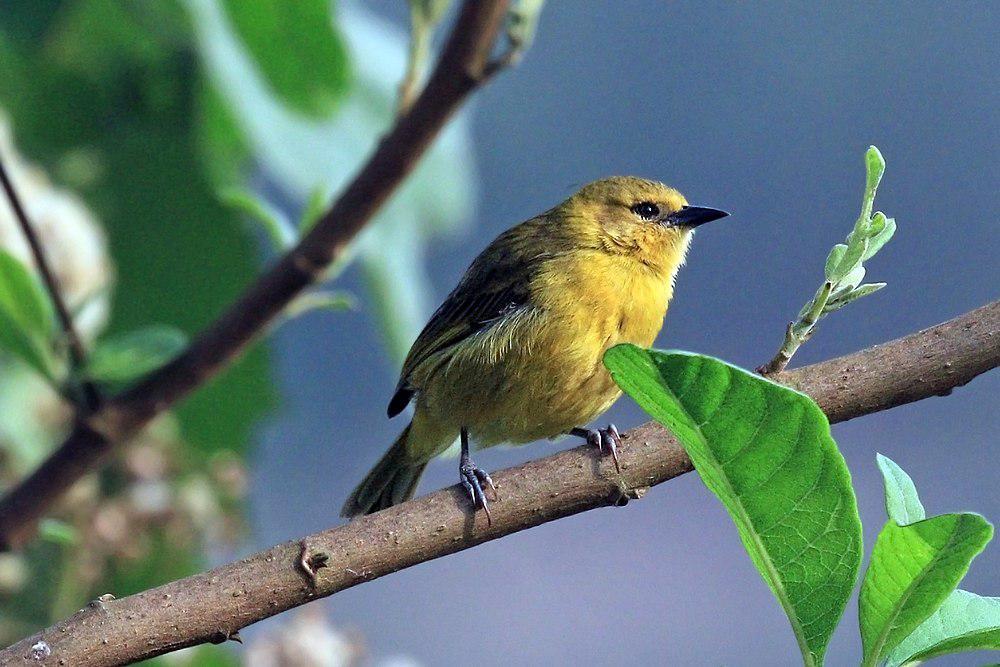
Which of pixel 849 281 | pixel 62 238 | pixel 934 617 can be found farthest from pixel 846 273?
pixel 62 238

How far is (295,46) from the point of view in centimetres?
181

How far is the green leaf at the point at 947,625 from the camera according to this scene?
98 cm

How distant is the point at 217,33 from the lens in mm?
1962

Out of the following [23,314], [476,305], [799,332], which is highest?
[799,332]

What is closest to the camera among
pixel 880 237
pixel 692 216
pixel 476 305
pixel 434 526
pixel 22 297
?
pixel 880 237

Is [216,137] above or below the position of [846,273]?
below

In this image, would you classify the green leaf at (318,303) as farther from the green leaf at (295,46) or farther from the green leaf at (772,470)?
the green leaf at (772,470)

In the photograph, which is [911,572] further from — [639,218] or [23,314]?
[639,218]

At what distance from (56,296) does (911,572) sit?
1034mm

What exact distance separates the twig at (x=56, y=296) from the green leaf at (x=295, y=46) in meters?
0.46

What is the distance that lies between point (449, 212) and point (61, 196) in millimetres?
727

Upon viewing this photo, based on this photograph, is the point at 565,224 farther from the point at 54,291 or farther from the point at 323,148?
the point at 54,291

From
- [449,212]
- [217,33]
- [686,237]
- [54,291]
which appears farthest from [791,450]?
[686,237]

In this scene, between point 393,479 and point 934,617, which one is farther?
point 393,479
